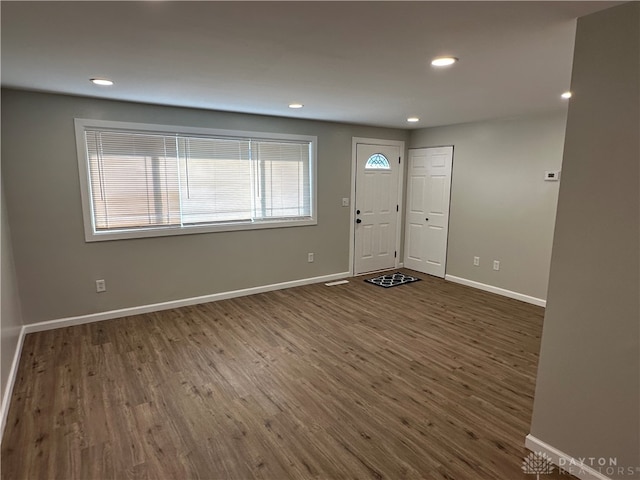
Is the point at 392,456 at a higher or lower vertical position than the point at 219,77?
lower

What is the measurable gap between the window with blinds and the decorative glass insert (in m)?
1.02

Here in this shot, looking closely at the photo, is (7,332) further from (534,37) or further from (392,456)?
(534,37)

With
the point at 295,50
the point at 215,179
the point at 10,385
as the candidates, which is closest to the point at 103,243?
the point at 215,179

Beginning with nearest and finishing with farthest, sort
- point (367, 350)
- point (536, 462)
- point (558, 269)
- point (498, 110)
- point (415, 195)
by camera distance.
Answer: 1. point (558, 269)
2. point (536, 462)
3. point (367, 350)
4. point (498, 110)
5. point (415, 195)

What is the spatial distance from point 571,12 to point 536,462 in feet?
7.44

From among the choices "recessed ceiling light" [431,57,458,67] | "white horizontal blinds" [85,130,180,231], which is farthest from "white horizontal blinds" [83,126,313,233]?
"recessed ceiling light" [431,57,458,67]

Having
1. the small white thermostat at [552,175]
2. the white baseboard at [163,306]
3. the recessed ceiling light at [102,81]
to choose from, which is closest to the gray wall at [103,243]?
the white baseboard at [163,306]

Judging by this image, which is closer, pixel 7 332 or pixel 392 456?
pixel 392 456

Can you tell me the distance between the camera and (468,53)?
2.16 m

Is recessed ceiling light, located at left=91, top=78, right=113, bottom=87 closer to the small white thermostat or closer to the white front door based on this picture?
the white front door

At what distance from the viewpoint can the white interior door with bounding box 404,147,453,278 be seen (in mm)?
5473

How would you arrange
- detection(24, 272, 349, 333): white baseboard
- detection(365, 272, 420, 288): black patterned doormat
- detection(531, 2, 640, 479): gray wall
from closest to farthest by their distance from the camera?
detection(531, 2, 640, 479): gray wall < detection(24, 272, 349, 333): white baseboard < detection(365, 272, 420, 288): black patterned doormat

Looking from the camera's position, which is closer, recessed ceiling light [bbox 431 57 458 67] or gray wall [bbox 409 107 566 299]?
recessed ceiling light [bbox 431 57 458 67]

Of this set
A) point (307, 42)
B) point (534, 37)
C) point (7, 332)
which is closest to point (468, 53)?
point (534, 37)
